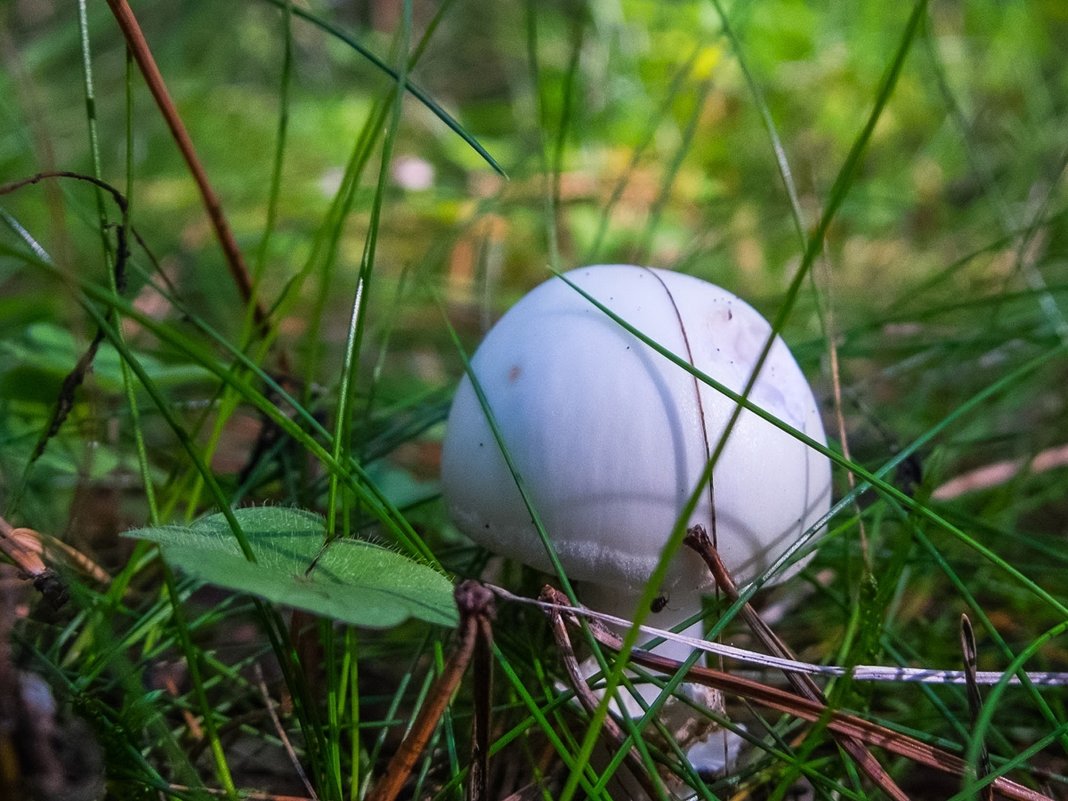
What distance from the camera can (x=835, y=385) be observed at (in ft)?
4.86

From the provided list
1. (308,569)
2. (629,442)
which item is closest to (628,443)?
(629,442)

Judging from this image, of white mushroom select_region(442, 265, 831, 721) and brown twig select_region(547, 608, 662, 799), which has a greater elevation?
white mushroom select_region(442, 265, 831, 721)

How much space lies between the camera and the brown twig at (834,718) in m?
1.06

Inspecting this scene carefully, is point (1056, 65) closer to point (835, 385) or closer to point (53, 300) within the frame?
point (835, 385)

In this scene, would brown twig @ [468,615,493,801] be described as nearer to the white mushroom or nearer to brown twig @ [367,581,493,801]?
brown twig @ [367,581,493,801]

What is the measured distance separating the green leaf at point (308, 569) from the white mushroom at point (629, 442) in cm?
22

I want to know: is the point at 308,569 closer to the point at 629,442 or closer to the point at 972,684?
the point at 629,442

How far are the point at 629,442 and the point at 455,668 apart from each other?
414mm

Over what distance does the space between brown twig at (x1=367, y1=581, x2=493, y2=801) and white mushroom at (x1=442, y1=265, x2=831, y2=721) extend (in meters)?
0.30

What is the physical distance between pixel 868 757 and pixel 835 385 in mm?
641

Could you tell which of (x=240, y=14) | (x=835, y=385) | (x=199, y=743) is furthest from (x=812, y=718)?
(x=240, y=14)

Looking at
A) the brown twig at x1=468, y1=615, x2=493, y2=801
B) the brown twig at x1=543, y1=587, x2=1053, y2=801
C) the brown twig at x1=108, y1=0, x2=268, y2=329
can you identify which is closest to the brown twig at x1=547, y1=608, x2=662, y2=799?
the brown twig at x1=543, y1=587, x2=1053, y2=801

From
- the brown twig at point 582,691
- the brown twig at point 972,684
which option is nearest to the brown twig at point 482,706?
the brown twig at point 582,691

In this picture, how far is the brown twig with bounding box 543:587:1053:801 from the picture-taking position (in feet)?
3.49
